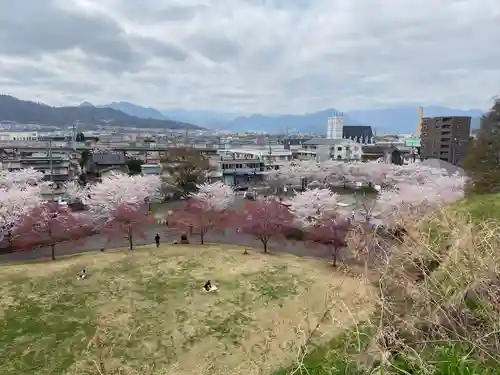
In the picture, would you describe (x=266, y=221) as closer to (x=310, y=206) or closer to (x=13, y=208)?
(x=310, y=206)

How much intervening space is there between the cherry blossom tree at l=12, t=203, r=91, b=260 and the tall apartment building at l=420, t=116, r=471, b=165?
4588cm

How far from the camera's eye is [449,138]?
49062mm

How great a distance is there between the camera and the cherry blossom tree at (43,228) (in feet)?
52.5

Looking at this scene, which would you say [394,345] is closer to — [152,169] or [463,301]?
[463,301]

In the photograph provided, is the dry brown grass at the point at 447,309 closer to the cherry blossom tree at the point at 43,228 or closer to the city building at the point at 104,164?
the cherry blossom tree at the point at 43,228

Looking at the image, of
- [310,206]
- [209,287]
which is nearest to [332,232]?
[310,206]

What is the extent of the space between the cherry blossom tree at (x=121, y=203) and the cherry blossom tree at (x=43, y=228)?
1.77 metres

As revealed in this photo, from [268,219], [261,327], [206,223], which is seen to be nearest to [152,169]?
[206,223]

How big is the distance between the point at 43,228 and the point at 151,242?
189 inches

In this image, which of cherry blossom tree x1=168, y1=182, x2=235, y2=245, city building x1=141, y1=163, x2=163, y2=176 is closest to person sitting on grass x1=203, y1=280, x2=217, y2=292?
cherry blossom tree x1=168, y1=182, x2=235, y2=245

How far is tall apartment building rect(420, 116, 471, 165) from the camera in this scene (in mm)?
47656

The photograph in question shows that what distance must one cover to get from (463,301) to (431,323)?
46 cm

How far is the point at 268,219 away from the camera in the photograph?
16828mm

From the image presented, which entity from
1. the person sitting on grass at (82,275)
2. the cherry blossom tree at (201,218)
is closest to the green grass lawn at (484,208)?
the cherry blossom tree at (201,218)
